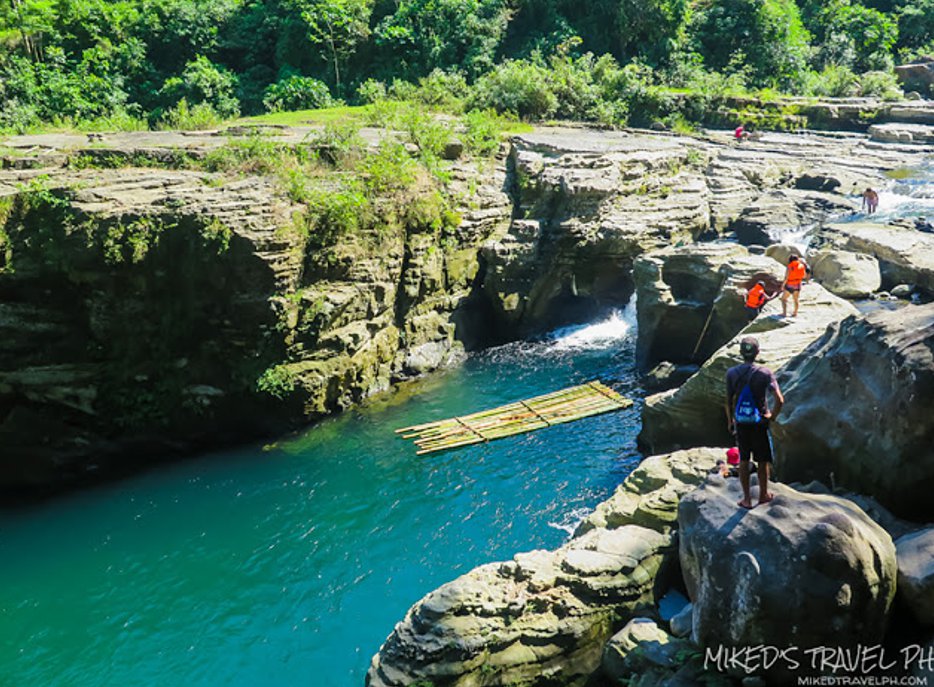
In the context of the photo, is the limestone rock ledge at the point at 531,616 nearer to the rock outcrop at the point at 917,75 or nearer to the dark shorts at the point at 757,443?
the dark shorts at the point at 757,443

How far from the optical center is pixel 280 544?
564 inches

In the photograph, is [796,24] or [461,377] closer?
[461,377]

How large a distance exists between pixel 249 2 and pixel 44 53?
1236 cm

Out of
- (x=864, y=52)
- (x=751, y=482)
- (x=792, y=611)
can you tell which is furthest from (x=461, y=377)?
(x=864, y=52)

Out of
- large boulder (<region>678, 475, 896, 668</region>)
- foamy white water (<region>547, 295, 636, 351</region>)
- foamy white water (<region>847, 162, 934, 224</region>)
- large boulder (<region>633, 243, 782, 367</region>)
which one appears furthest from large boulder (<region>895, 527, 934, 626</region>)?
foamy white water (<region>847, 162, 934, 224</region>)

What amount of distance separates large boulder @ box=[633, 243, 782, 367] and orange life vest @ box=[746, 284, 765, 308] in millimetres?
1648

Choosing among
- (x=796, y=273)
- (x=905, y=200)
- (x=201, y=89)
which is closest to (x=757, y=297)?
(x=796, y=273)

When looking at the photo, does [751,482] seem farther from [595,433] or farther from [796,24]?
[796,24]

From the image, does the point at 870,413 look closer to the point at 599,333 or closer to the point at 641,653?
the point at 641,653

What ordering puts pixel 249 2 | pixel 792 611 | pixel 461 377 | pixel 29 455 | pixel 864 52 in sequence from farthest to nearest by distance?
1. pixel 864 52
2. pixel 249 2
3. pixel 461 377
4. pixel 29 455
5. pixel 792 611

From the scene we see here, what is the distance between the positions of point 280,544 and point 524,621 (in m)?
6.48

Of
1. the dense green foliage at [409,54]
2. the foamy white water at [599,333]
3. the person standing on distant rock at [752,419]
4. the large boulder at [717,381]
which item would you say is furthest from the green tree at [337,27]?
the person standing on distant rock at [752,419]

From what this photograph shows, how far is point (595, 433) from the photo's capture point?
17.7m

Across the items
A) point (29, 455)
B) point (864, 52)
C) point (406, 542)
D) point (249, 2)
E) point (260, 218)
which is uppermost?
point (249, 2)
